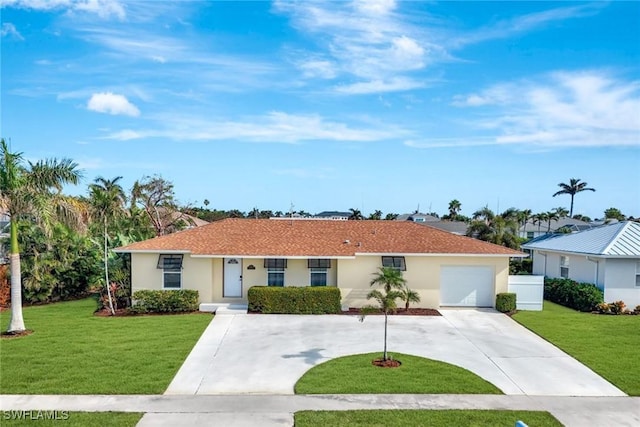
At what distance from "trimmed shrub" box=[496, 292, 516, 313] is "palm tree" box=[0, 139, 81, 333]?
17307mm

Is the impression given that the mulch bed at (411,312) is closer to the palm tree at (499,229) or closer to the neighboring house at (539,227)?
the palm tree at (499,229)

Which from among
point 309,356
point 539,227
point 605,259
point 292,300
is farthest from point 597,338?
point 539,227

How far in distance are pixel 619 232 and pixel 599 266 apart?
108 inches

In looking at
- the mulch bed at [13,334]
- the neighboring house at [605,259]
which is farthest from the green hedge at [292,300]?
the neighboring house at [605,259]

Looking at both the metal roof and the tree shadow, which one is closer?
the tree shadow

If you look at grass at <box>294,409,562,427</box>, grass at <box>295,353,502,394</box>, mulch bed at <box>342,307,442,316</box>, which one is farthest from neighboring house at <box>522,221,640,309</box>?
grass at <box>294,409,562,427</box>

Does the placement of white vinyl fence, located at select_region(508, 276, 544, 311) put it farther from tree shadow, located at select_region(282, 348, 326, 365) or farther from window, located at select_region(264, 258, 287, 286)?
tree shadow, located at select_region(282, 348, 326, 365)

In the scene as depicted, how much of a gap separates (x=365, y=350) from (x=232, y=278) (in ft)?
27.8

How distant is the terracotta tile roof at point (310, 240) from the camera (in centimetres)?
2030

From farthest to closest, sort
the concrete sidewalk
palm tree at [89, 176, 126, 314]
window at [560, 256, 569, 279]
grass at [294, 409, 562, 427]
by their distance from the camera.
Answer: window at [560, 256, 569, 279] < palm tree at [89, 176, 126, 314] < the concrete sidewalk < grass at [294, 409, 562, 427]

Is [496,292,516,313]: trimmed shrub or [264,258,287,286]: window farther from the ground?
[264,258,287,286]: window

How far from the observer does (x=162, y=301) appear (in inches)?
766

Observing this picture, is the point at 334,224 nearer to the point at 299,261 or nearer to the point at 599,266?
the point at 299,261

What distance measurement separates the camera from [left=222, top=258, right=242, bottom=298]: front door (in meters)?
20.8
